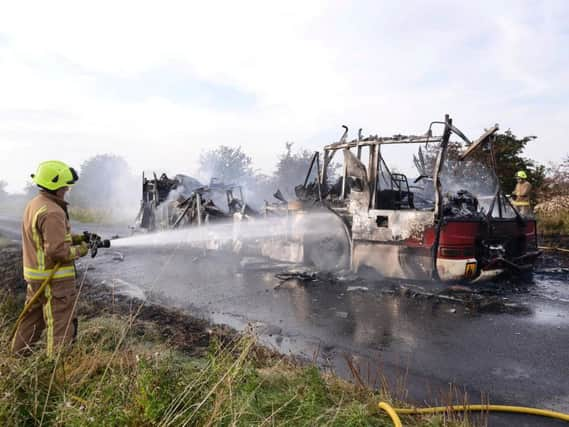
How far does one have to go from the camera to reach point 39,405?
250 centimetres

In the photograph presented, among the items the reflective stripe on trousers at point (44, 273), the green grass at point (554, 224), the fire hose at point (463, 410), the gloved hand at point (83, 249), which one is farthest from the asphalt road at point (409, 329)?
the green grass at point (554, 224)

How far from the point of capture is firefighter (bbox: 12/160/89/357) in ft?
11.0

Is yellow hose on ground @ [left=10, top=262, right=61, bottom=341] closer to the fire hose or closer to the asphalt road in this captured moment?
the asphalt road

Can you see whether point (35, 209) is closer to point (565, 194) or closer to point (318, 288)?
point (318, 288)

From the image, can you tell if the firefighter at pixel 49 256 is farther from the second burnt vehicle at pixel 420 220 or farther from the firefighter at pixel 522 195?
the firefighter at pixel 522 195

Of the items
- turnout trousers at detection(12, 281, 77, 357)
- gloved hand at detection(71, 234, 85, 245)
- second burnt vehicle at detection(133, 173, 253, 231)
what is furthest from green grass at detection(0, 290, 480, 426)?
second burnt vehicle at detection(133, 173, 253, 231)

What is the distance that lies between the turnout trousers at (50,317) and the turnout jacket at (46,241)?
0.21ft

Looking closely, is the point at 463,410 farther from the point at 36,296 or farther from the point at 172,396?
the point at 36,296

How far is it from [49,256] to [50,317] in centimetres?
47

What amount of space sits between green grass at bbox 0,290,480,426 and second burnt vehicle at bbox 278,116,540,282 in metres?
3.81

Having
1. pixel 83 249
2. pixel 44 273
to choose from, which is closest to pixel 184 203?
pixel 83 249

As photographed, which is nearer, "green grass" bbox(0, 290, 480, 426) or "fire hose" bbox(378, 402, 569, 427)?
"green grass" bbox(0, 290, 480, 426)

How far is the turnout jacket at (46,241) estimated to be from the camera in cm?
335

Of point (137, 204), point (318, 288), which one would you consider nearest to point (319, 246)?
point (318, 288)
